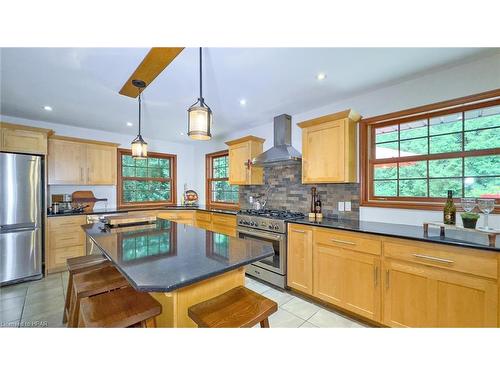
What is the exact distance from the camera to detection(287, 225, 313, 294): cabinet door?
94.5 inches

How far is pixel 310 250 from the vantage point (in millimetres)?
2387

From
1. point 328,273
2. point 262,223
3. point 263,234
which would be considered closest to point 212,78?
point 262,223

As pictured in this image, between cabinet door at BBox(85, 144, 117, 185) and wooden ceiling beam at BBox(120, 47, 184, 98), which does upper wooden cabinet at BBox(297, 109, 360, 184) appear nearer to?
wooden ceiling beam at BBox(120, 47, 184, 98)

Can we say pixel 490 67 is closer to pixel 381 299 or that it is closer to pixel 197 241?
pixel 381 299

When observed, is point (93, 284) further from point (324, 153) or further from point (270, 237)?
point (324, 153)

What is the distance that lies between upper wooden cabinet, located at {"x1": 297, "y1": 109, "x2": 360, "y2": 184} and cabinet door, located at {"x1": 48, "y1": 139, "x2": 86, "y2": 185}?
3.79m

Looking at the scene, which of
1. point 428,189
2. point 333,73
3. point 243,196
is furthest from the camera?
point 243,196

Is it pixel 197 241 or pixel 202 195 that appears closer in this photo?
pixel 197 241

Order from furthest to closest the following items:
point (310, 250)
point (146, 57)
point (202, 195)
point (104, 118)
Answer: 1. point (202, 195)
2. point (104, 118)
3. point (310, 250)
4. point (146, 57)

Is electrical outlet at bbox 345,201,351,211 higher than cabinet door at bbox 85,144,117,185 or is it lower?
lower

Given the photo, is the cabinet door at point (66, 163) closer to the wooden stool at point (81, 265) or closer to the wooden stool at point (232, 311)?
the wooden stool at point (81, 265)

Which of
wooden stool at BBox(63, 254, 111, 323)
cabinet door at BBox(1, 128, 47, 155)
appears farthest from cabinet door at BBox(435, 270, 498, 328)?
cabinet door at BBox(1, 128, 47, 155)
